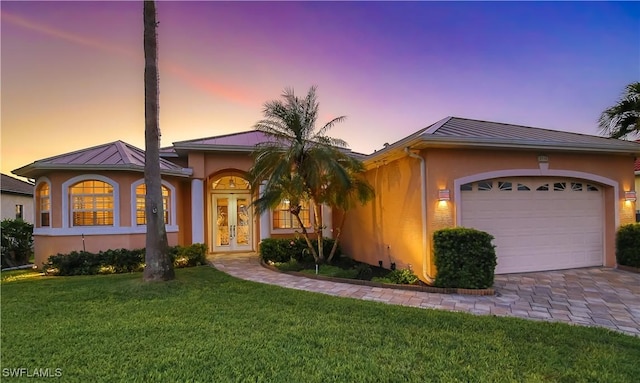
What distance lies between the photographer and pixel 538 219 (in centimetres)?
923

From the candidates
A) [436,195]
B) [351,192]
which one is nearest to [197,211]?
[351,192]

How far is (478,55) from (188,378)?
43.3ft

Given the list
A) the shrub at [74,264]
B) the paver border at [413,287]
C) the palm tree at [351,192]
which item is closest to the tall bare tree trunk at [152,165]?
the shrub at [74,264]

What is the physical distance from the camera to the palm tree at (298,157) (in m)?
9.41

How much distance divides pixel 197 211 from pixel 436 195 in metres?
9.13

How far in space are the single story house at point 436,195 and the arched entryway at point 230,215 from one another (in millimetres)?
1327

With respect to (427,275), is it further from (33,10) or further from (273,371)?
(33,10)

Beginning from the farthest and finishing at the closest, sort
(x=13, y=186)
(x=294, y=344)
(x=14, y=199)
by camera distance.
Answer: (x=13, y=186)
(x=14, y=199)
(x=294, y=344)

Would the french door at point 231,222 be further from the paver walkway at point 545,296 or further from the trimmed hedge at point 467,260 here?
the trimmed hedge at point 467,260

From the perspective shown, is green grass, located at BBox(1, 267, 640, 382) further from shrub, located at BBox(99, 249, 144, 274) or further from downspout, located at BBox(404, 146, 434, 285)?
shrub, located at BBox(99, 249, 144, 274)

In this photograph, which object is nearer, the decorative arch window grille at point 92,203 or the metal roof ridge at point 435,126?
the metal roof ridge at point 435,126

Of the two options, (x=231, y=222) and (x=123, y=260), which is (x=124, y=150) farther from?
(x=231, y=222)

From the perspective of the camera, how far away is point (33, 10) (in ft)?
30.0

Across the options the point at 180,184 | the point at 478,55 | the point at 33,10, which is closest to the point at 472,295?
the point at 478,55
